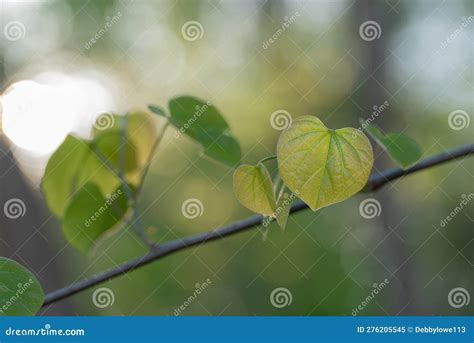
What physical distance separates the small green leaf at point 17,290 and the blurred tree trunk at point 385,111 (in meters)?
4.96

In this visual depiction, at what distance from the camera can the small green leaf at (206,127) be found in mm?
940

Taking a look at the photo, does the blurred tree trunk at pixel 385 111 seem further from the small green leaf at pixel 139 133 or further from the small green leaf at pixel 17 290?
the small green leaf at pixel 17 290

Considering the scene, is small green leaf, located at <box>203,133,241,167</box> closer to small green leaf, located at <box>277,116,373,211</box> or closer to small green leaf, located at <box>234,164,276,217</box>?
small green leaf, located at <box>234,164,276,217</box>

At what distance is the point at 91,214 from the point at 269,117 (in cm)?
575

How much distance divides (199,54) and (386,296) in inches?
125

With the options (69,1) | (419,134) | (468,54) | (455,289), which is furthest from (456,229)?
(69,1)

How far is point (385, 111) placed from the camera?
6387 millimetres

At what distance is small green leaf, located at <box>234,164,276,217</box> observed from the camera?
779mm

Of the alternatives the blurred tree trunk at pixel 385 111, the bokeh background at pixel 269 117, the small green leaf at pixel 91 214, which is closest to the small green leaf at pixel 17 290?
the small green leaf at pixel 91 214

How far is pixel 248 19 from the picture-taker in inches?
244

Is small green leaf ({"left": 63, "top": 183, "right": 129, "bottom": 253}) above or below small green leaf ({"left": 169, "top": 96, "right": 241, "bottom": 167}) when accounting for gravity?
below

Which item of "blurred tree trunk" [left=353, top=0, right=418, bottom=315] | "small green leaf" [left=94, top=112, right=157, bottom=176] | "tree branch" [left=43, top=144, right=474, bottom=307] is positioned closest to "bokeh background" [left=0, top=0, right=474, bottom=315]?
"blurred tree trunk" [left=353, top=0, right=418, bottom=315]

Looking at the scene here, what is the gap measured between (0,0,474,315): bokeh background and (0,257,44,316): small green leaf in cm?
439

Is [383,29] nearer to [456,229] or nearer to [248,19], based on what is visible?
[248,19]
